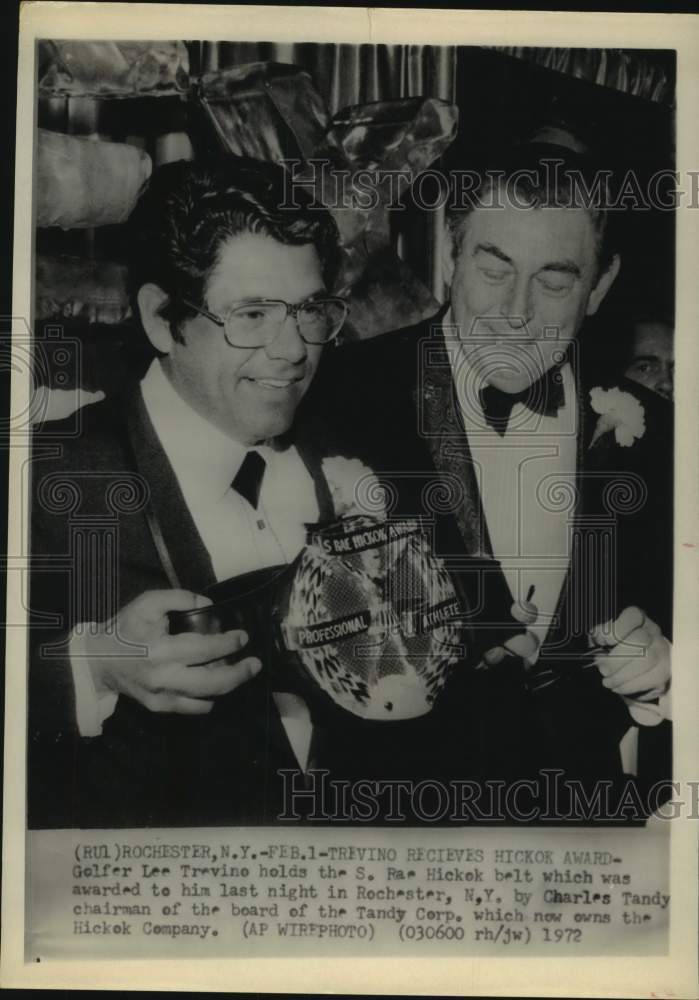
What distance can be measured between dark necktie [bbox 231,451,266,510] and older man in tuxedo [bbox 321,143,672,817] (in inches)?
8.4

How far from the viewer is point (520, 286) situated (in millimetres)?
2102

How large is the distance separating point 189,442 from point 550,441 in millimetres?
780

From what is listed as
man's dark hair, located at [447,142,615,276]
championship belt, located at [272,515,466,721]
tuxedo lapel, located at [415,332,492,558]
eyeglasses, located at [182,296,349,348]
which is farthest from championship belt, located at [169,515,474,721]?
man's dark hair, located at [447,142,615,276]

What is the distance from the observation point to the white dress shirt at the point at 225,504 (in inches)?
80.6

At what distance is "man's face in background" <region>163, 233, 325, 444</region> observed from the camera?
81.4 inches

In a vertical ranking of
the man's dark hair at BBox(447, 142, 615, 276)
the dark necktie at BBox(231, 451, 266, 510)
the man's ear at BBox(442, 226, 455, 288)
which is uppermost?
the man's dark hair at BBox(447, 142, 615, 276)

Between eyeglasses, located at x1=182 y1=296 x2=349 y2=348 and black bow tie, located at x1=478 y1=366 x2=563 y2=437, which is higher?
eyeglasses, located at x1=182 y1=296 x2=349 y2=348

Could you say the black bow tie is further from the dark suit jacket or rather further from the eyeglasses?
the eyeglasses

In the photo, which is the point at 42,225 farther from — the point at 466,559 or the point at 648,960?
the point at 648,960

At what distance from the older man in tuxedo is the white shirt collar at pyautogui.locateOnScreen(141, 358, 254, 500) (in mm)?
273

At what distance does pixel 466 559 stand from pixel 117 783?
2.86 feet

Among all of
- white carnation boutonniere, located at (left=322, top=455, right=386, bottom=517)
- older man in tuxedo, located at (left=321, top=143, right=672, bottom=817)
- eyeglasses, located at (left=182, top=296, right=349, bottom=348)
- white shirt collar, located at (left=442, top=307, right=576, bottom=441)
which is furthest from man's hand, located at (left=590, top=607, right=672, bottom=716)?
eyeglasses, located at (left=182, top=296, right=349, bottom=348)

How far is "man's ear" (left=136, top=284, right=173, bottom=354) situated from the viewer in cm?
207

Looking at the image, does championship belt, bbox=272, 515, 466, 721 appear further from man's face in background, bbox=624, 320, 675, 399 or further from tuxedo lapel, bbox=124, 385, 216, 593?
man's face in background, bbox=624, 320, 675, 399
